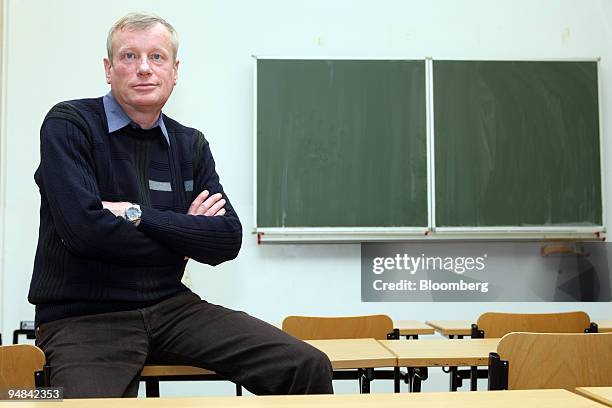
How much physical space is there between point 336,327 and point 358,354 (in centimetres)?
80

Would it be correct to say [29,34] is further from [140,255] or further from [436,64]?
[140,255]

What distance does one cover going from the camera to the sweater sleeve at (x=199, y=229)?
2061 millimetres

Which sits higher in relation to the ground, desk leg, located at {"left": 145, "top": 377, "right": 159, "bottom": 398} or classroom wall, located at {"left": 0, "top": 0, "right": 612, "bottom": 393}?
classroom wall, located at {"left": 0, "top": 0, "right": 612, "bottom": 393}

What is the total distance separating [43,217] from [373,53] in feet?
10.7

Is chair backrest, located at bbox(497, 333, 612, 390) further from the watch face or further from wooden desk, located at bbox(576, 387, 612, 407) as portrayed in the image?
the watch face

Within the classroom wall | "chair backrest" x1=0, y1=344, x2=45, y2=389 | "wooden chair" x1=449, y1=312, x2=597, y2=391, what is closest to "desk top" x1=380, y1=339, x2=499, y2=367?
"wooden chair" x1=449, y1=312, x2=597, y2=391

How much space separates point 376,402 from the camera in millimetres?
1021

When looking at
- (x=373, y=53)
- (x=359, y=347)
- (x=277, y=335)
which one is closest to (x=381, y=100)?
(x=373, y=53)

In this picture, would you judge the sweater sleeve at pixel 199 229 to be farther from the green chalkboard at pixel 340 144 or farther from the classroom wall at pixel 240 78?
the classroom wall at pixel 240 78

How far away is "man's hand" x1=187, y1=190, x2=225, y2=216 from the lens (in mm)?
2268

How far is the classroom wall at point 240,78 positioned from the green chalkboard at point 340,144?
0.16 metres

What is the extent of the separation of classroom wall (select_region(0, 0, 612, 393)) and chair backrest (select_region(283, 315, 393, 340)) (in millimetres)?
1893

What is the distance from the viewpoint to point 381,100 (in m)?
4.83

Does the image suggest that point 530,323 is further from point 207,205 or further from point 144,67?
point 144,67
